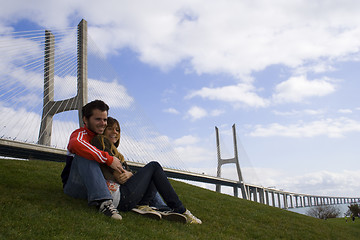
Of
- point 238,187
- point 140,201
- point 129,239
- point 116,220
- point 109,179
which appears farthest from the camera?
point 238,187

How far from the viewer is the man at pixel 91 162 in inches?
155

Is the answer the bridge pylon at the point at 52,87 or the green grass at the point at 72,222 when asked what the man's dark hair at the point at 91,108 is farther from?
the bridge pylon at the point at 52,87

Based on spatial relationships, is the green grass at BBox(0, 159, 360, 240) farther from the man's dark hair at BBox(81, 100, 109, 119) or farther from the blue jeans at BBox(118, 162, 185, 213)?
the man's dark hair at BBox(81, 100, 109, 119)

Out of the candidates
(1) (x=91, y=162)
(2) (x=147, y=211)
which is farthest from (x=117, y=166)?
(2) (x=147, y=211)

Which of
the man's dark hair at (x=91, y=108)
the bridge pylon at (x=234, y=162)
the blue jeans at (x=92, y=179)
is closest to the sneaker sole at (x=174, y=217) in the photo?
the blue jeans at (x=92, y=179)

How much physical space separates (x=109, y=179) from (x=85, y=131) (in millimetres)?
768

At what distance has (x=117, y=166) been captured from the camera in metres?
4.12

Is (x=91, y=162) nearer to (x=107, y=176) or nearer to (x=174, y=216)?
(x=107, y=176)

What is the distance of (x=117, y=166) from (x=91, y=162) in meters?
0.35

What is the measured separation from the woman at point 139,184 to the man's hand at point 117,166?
50 mm

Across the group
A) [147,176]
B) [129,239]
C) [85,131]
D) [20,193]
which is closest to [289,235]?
[147,176]

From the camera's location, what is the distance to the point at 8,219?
3.46 meters

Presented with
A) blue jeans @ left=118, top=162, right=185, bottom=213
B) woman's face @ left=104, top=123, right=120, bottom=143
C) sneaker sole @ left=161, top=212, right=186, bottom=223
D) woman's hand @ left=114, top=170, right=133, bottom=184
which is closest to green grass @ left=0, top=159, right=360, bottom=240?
sneaker sole @ left=161, top=212, right=186, bottom=223

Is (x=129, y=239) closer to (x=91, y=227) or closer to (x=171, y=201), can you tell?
(x=91, y=227)
